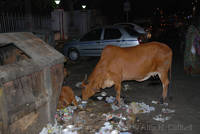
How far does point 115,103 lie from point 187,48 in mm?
4123

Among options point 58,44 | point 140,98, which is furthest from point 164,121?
point 58,44

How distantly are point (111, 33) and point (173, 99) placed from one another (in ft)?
18.2

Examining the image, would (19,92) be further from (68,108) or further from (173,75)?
(173,75)

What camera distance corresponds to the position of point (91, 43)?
425 inches

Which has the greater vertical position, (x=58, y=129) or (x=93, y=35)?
(x=93, y=35)

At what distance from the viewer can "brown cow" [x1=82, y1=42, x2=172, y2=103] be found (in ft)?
17.5

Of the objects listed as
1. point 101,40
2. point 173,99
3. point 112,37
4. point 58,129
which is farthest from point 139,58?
point 101,40

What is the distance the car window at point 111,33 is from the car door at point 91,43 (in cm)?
36

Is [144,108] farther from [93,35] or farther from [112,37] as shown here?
[93,35]

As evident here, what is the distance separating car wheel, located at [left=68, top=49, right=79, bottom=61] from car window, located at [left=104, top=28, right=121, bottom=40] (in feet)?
6.87

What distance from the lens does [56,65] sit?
14.1 feet

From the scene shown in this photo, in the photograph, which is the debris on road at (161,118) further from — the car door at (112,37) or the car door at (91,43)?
the car door at (91,43)

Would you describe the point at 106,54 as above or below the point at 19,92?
above

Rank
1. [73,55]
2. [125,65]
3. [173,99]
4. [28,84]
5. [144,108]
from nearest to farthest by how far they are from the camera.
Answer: [28,84] → [144,108] → [125,65] → [173,99] → [73,55]
